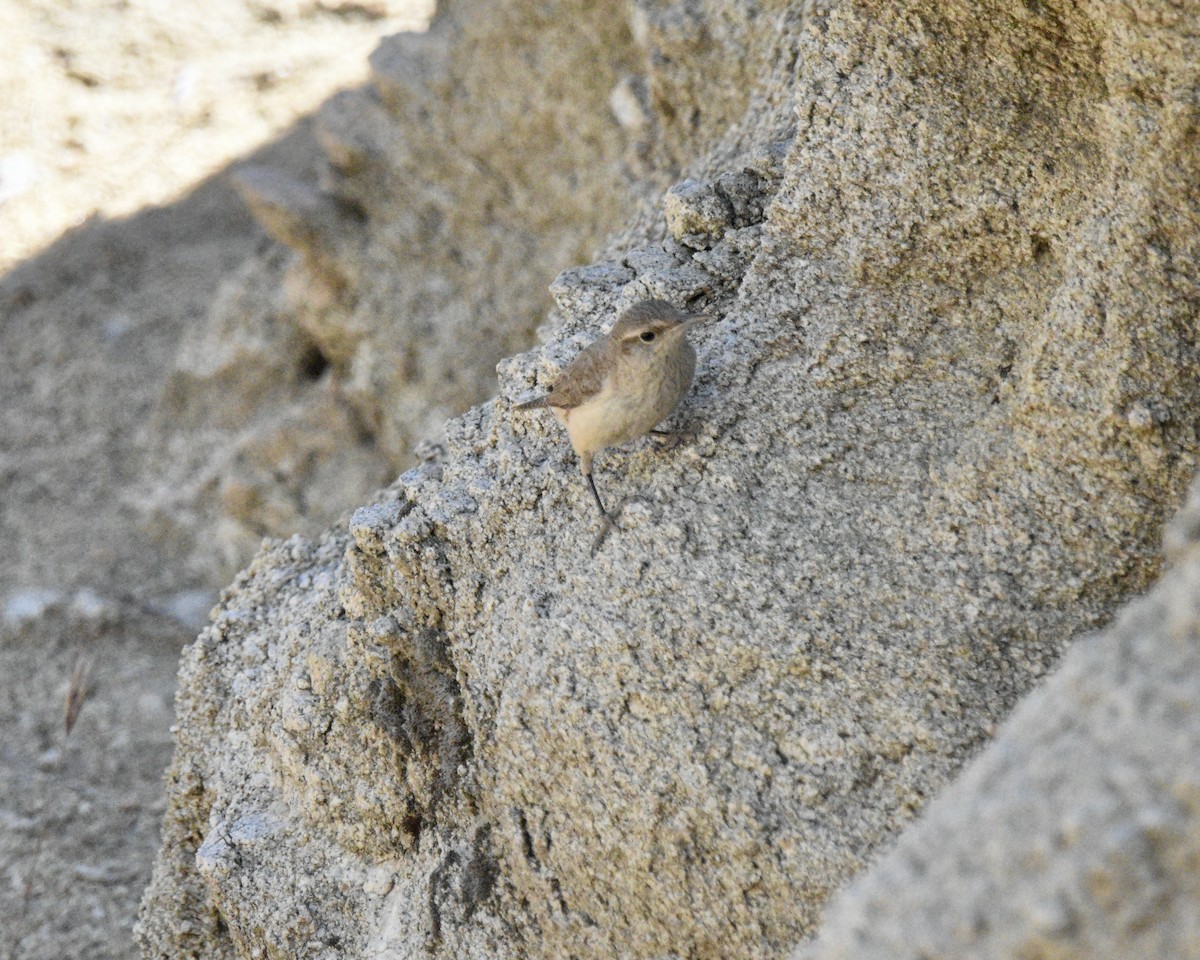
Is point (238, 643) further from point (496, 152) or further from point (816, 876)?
point (496, 152)

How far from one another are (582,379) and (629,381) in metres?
0.16

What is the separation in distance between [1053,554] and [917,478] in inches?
14.2

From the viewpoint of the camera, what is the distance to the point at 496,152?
5.71m

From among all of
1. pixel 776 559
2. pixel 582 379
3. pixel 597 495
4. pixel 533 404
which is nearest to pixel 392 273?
pixel 533 404

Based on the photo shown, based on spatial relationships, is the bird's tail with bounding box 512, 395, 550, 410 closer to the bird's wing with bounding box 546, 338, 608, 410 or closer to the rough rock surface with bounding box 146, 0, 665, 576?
the bird's wing with bounding box 546, 338, 608, 410

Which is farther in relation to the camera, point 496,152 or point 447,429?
point 496,152

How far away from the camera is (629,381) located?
2.96 meters

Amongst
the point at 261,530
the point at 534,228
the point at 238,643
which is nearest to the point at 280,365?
the point at 261,530

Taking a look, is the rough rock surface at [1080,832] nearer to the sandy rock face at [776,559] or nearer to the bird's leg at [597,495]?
the sandy rock face at [776,559]

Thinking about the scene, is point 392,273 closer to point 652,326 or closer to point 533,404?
point 533,404

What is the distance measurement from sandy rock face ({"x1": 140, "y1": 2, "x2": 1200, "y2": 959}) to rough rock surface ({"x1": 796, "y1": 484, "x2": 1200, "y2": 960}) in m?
0.70

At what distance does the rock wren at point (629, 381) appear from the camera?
2967mm

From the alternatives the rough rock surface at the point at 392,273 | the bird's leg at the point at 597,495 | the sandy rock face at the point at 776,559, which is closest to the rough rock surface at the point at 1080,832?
the sandy rock face at the point at 776,559

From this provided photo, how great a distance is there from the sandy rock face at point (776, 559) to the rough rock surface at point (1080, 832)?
70 cm
